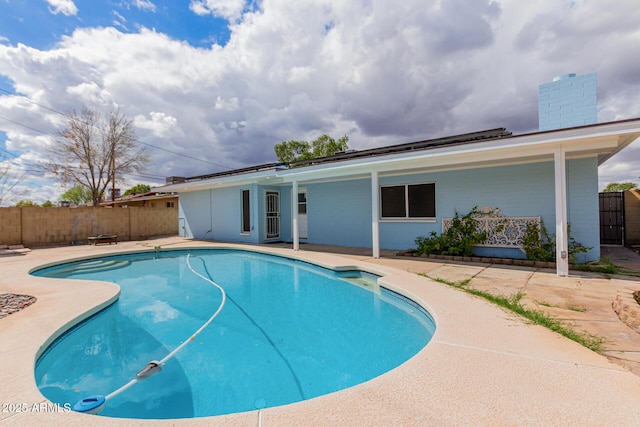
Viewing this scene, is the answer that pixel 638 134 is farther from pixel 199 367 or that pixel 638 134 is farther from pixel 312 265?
pixel 199 367

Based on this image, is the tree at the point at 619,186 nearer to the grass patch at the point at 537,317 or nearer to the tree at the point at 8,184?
the grass patch at the point at 537,317

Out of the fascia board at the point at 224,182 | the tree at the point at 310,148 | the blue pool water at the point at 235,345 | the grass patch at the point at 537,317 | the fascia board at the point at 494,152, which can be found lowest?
the blue pool water at the point at 235,345

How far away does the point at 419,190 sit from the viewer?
29.4 ft

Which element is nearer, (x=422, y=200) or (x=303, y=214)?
(x=422, y=200)

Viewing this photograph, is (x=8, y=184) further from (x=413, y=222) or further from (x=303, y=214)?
(x=413, y=222)

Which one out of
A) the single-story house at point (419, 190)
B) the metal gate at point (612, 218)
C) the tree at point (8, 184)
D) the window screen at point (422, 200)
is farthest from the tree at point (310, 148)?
the metal gate at point (612, 218)

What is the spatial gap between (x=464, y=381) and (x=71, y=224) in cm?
1675

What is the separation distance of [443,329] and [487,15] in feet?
29.8

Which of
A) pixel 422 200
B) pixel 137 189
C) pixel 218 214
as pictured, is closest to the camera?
pixel 422 200

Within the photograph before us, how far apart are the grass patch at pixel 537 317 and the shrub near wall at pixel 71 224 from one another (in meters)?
15.9

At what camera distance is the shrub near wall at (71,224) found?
38.1ft

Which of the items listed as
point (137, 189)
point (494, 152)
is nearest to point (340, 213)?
point (494, 152)

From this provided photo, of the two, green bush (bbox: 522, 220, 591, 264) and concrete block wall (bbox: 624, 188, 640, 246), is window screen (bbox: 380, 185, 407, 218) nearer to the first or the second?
green bush (bbox: 522, 220, 591, 264)

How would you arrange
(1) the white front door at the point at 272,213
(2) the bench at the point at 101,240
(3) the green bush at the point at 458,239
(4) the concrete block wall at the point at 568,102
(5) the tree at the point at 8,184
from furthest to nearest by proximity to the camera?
1. (5) the tree at the point at 8,184
2. (2) the bench at the point at 101,240
3. (1) the white front door at the point at 272,213
4. (3) the green bush at the point at 458,239
5. (4) the concrete block wall at the point at 568,102
